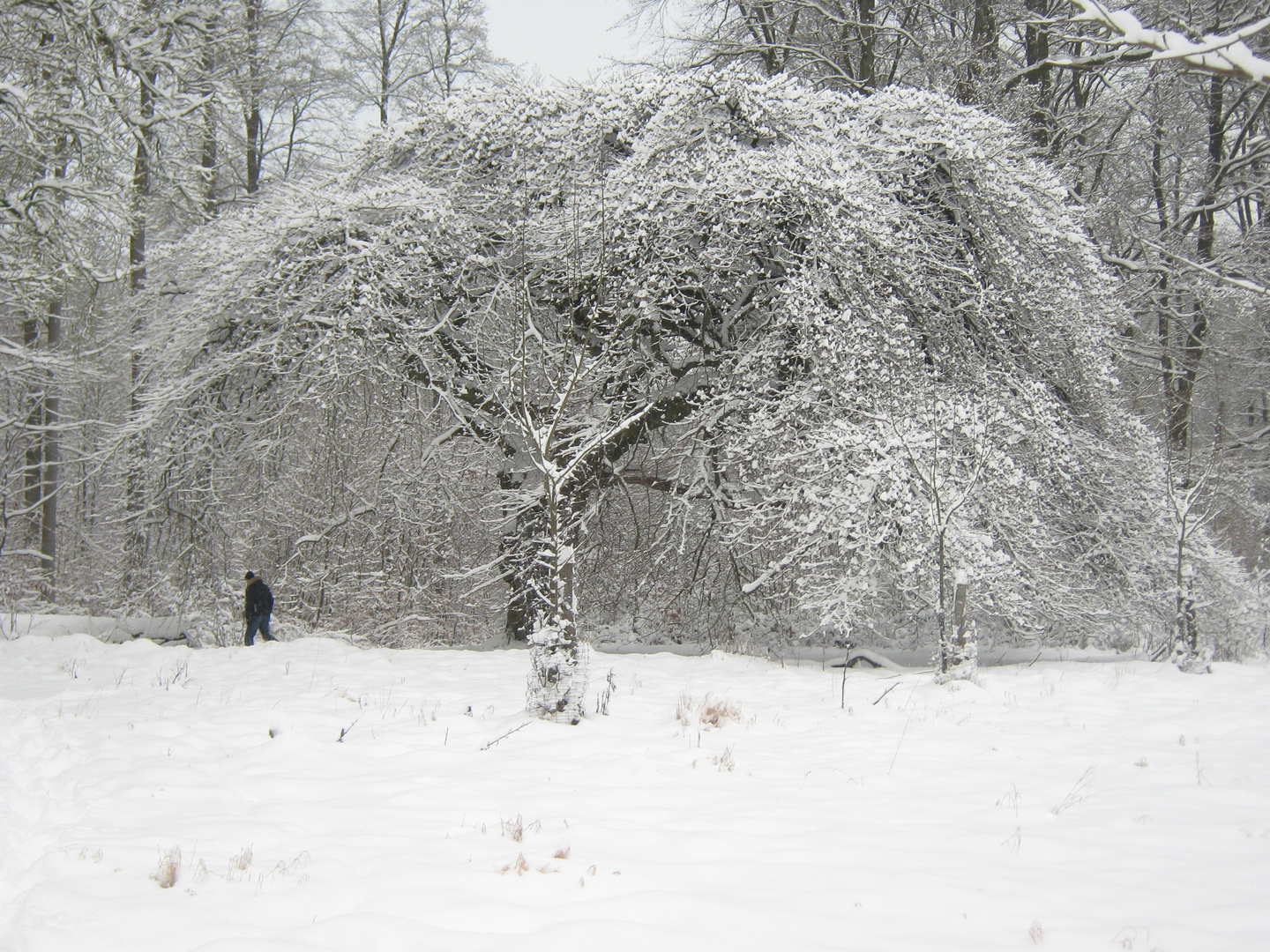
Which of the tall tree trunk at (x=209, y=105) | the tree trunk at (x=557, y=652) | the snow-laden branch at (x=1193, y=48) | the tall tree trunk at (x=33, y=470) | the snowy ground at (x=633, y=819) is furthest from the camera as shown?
the tall tree trunk at (x=33, y=470)

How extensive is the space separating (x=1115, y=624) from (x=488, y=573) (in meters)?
8.14

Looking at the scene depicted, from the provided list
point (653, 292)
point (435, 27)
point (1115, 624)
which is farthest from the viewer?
point (435, 27)

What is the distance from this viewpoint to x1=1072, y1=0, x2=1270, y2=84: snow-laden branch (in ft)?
6.67

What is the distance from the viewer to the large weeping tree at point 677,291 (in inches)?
310

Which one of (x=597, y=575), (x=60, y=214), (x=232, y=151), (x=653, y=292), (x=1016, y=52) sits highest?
(x=1016, y=52)

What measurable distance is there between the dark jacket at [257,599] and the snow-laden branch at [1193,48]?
9.72 metres

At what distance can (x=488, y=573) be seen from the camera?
12258 millimetres

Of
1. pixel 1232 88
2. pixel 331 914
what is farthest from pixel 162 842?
pixel 1232 88

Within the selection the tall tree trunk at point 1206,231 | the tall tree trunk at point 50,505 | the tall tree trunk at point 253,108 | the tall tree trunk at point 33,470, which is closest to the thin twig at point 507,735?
the tall tree trunk at point 253,108

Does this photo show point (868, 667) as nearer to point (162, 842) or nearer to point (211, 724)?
point (211, 724)

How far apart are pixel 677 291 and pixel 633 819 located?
6.29 metres

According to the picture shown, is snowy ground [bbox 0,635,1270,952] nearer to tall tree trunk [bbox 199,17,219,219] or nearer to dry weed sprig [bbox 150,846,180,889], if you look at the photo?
dry weed sprig [bbox 150,846,180,889]

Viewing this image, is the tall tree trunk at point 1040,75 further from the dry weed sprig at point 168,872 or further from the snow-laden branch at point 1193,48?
the dry weed sprig at point 168,872

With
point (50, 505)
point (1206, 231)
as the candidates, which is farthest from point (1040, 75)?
point (50, 505)
